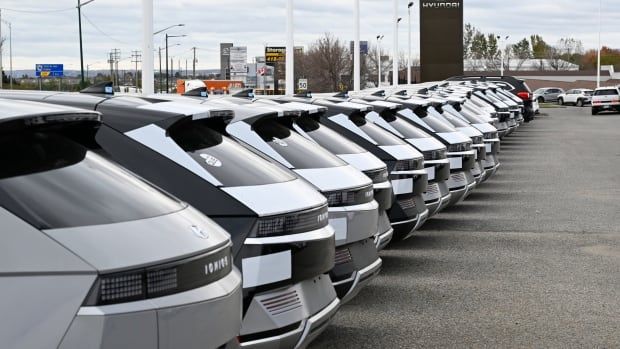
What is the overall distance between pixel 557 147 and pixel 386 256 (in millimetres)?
20849

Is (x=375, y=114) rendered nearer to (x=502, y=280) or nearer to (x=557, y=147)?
(x=502, y=280)

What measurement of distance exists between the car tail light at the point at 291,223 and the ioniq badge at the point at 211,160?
45 cm

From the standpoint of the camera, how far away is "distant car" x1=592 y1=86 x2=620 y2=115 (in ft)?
198

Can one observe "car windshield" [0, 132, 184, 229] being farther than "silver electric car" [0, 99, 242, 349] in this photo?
Yes

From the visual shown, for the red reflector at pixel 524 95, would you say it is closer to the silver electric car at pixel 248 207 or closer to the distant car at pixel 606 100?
the distant car at pixel 606 100

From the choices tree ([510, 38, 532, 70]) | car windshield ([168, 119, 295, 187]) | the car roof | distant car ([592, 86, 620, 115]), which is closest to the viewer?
the car roof

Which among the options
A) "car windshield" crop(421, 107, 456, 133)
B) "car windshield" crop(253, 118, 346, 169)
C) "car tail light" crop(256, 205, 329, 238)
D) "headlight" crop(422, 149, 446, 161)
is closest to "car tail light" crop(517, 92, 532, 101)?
"car windshield" crop(421, 107, 456, 133)

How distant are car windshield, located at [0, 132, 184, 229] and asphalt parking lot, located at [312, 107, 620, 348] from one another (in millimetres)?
3433

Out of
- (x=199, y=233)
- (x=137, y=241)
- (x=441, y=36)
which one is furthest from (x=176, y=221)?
(x=441, y=36)

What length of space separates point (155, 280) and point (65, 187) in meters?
0.52

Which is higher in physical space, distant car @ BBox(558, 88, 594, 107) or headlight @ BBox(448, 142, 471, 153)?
headlight @ BBox(448, 142, 471, 153)

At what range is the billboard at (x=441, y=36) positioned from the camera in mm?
66125

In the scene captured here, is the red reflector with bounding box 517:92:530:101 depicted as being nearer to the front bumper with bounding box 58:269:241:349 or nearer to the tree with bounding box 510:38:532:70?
the front bumper with bounding box 58:269:241:349

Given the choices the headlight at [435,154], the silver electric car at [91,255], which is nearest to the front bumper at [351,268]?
the silver electric car at [91,255]
